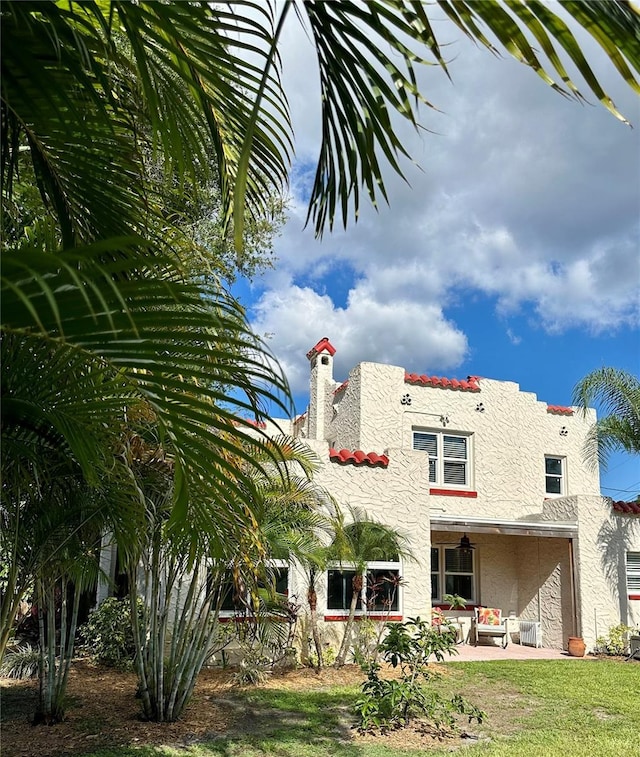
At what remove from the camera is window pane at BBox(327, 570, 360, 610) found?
14031mm

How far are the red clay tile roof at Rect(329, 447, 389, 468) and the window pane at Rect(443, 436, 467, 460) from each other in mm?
4686

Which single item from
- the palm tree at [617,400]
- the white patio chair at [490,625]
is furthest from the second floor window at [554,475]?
the white patio chair at [490,625]

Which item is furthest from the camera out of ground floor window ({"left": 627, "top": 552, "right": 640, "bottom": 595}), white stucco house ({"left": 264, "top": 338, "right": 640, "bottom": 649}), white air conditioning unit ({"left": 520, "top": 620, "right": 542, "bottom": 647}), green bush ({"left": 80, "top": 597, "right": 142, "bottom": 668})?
ground floor window ({"left": 627, "top": 552, "right": 640, "bottom": 595})

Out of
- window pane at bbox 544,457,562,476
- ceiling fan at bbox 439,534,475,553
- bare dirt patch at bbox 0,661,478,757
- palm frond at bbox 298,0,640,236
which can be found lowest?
bare dirt patch at bbox 0,661,478,757

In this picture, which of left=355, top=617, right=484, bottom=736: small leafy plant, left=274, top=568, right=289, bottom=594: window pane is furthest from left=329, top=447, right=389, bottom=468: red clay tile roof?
left=355, top=617, right=484, bottom=736: small leafy plant

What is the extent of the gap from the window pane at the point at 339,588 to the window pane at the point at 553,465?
30.8 feet

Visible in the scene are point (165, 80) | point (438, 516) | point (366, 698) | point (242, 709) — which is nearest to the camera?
point (165, 80)

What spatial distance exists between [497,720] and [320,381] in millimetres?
13440

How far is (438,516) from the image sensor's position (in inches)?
635

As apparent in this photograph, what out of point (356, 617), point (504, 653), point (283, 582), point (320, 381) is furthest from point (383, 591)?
point (320, 381)

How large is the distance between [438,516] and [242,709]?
7.96m

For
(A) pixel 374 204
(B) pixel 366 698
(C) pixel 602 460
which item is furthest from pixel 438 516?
(A) pixel 374 204

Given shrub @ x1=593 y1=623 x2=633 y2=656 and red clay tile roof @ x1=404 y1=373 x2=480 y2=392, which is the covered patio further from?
red clay tile roof @ x1=404 y1=373 x2=480 y2=392

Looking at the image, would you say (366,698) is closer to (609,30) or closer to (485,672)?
A: (485,672)
